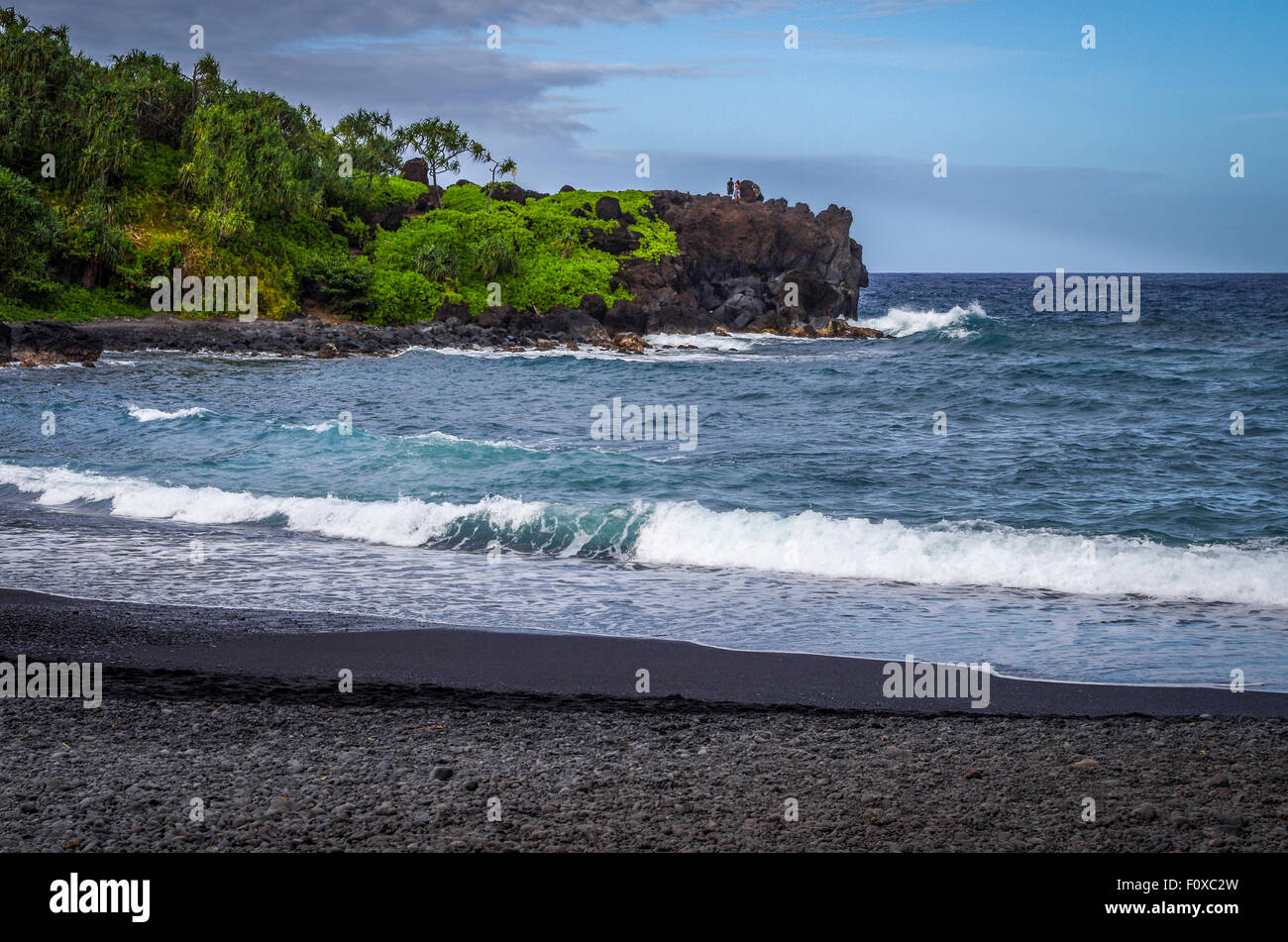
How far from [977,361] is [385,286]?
34.7 meters

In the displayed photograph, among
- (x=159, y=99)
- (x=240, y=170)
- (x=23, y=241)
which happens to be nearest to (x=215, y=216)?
(x=240, y=170)

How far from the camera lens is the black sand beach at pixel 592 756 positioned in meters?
4.93

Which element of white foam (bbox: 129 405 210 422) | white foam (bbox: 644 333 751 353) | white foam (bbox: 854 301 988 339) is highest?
white foam (bbox: 854 301 988 339)

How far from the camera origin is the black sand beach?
16.2ft

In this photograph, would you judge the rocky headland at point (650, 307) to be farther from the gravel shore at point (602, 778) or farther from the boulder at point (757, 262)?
the gravel shore at point (602, 778)

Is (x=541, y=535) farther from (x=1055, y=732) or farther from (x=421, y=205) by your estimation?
(x=421, y=205)

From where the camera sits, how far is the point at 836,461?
20.0 meters

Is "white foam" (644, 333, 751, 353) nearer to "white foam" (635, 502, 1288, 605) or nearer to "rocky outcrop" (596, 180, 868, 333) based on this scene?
"rocky outcrop" (596, 180, 868, 333)

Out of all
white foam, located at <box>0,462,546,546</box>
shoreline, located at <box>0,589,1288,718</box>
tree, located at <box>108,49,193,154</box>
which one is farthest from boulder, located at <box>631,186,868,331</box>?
shoreline, located at <box>0,589,1288,718</box>

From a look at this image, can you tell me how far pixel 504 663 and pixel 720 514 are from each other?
6330 mm

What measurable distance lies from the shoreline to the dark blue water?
48 centimetres

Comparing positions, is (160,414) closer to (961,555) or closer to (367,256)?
(961,555)

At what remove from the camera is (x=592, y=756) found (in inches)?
239
